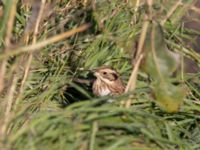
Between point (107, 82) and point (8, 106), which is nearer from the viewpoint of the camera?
point (8, 106)

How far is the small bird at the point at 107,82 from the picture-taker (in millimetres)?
5531

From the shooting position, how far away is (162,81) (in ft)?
13.2

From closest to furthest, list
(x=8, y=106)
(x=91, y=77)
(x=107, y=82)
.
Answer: (x=8, y=106), (x=107, y=82), (x=91, y=77)

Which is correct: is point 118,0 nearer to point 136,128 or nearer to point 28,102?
point 28,102

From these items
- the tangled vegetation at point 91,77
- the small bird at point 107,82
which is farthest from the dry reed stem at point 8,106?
the small bird at point 107,82

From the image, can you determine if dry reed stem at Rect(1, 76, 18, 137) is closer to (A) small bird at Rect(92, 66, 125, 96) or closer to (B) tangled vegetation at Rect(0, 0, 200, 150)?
(B) tangled vegetation at Rect(0, 0, 200, 150)

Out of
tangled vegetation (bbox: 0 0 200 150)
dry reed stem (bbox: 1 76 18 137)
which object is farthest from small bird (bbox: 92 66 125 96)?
dry reed stem (bbox: 1 76 18 137)

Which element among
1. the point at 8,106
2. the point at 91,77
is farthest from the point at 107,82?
the point at 8,106

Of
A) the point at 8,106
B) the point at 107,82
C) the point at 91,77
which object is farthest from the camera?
the point at 91,77

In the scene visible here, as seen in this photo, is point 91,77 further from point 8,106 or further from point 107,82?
point 8,106

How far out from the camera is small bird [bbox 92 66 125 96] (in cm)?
553

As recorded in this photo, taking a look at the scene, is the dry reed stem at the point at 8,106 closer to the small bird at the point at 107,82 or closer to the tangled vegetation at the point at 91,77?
the tangled vegetation at the point at 91,77

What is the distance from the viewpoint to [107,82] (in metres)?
5.70

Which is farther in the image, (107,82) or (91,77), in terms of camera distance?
(91,77)
